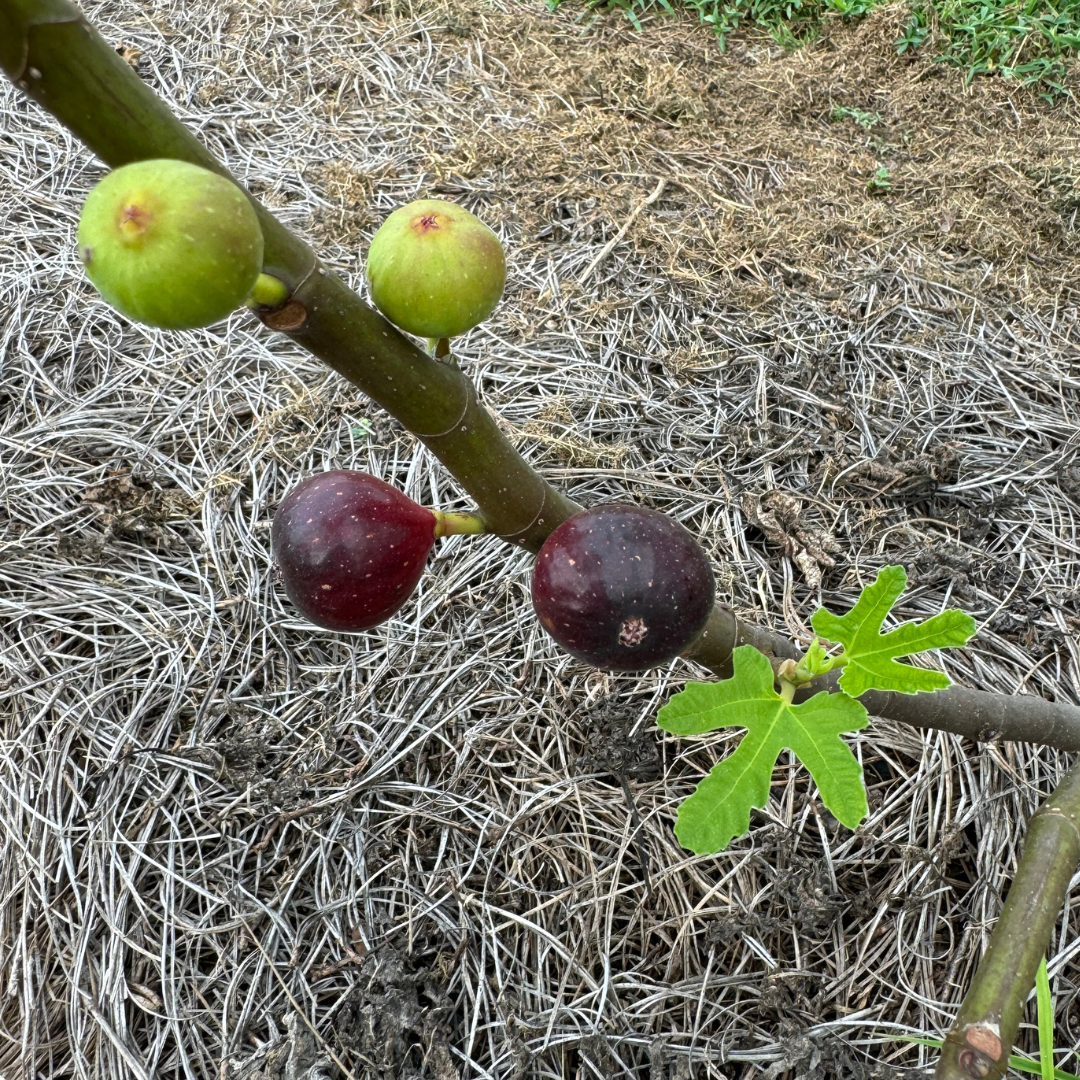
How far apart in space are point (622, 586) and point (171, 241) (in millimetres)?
746

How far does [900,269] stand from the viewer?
395 centimetres

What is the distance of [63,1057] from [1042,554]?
11.2 feet

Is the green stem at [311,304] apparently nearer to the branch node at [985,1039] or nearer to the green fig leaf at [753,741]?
the green fig leaf at [753,741]

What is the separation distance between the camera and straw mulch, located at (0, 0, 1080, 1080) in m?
2.37

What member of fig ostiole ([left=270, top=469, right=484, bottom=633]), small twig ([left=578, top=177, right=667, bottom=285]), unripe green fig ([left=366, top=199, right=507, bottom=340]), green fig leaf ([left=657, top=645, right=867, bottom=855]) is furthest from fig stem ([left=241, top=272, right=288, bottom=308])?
small twig ([left=578, top=177, right=667, bottom=285])

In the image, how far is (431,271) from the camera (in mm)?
1133

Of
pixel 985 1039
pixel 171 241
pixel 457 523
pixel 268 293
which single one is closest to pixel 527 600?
pixel 457 523

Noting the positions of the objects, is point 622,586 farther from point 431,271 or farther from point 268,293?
point 268,293

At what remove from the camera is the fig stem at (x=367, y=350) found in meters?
0.74

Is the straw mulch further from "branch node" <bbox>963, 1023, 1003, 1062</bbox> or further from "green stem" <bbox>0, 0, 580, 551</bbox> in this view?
"green stem" <bbox>0, 0, 580, 551</bbox>

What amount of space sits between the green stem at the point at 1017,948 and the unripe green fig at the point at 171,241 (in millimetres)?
1547

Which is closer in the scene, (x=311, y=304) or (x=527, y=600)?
(x=311, y=304)

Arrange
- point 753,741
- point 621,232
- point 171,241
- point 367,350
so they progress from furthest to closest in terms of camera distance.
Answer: point 621,232
point 753,741
point 367,350
point 171,241

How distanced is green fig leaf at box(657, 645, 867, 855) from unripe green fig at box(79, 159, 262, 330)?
2.85 feet
